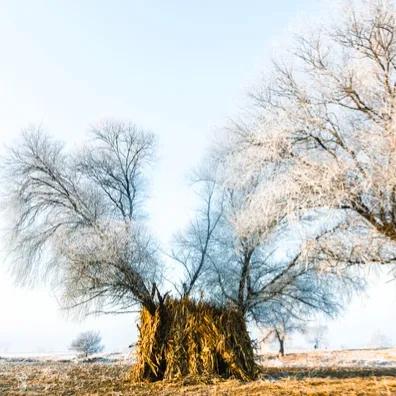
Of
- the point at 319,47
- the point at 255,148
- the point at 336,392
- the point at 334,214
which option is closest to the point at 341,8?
the point at 319,47

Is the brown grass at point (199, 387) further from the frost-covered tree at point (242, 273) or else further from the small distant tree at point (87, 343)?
the small distant tree at point (87, 343)

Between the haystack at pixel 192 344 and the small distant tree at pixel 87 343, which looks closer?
the haystack at pixel 192 344

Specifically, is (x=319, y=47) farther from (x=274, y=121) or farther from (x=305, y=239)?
(x=305, y=239)

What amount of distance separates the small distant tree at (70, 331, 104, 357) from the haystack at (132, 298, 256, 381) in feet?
112

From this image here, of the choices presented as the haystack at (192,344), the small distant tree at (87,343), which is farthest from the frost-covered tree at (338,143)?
the small distant tree at (87,343)

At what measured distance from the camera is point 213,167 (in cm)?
1802

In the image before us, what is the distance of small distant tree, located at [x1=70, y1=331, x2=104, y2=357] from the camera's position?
39938 millimetres

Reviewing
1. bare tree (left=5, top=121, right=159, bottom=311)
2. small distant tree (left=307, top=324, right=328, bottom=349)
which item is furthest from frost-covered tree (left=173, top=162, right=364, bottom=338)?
small distant tree (left=307, top=324, right=328, bottom=349)

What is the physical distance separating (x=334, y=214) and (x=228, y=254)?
8.71 m

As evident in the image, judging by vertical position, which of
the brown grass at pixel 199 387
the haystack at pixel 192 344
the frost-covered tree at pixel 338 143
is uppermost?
the frost-covered tree at pixel 338 143

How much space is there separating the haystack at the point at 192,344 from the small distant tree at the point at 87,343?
112 ft

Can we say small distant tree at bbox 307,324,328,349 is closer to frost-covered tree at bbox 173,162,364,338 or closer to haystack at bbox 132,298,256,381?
frost-covered tree at bbox 173,162,364,338

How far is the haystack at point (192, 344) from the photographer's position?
24.6 ft

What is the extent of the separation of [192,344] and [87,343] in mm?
35232
